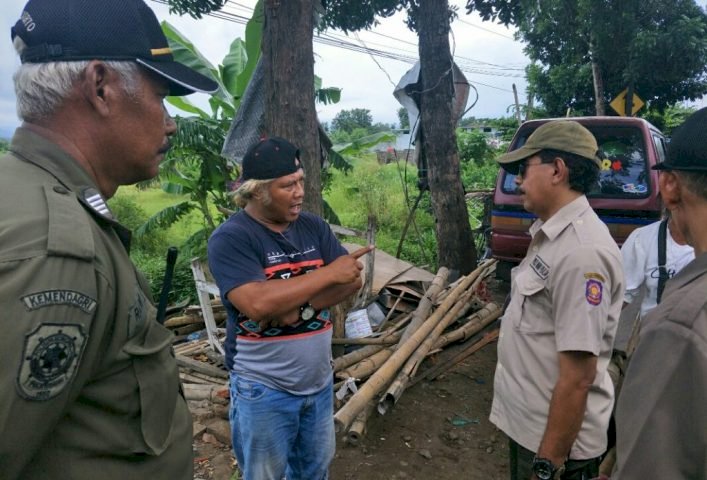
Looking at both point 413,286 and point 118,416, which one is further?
point 413,286

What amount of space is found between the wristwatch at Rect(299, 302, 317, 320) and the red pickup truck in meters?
3.56

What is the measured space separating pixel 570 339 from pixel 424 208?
40.5ft

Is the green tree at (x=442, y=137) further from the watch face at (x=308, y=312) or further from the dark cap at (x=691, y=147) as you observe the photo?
the dark cap at (x=691, y=147)

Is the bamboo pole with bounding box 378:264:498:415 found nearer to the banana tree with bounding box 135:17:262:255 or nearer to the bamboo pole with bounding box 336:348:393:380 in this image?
the bamboo pole with bounding box 336:348:393:380

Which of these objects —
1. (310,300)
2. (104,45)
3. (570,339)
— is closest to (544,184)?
(570,339)

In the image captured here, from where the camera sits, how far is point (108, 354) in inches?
35.4

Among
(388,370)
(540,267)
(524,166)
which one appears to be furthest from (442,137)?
(540,267)

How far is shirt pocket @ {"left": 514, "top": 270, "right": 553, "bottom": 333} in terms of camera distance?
1799 mm

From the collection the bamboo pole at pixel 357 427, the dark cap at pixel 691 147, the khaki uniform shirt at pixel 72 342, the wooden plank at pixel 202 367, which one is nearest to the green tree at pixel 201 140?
the wooden plank at pixel 202 367

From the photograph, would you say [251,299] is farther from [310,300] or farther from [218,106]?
[218,106]

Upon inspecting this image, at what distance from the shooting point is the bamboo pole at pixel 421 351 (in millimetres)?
3213

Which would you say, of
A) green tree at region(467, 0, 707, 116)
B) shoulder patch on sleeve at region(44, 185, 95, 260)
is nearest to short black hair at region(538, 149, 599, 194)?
shoulder patch on sleeve at region(44, 185, 95, 260)

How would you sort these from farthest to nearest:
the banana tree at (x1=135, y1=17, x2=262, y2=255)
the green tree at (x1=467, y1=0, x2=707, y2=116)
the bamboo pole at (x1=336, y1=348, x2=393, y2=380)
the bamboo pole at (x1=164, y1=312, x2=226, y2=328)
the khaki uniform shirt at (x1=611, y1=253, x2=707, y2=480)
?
the green tree at (x1=467, y1=0, x2=707, y2=116)
the banana tree at (x1=135, y1=17, x2=262, y2=255)
the bamboo pole at (x1=164, y1=312, x2=226, y2=328)
the bamboo pole at (x1=336, y1=348, x2=393, y2=380)
the khaki uniform shirt at (x1=611, y1=253, x2=707, y2=480)

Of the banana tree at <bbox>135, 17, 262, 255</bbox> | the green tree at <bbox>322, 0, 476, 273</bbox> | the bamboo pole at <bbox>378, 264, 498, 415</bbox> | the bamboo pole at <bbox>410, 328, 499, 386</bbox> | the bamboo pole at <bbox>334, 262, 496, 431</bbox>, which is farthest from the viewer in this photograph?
the banana tree at <bbox>135, 17, 262, 255</bbox>
